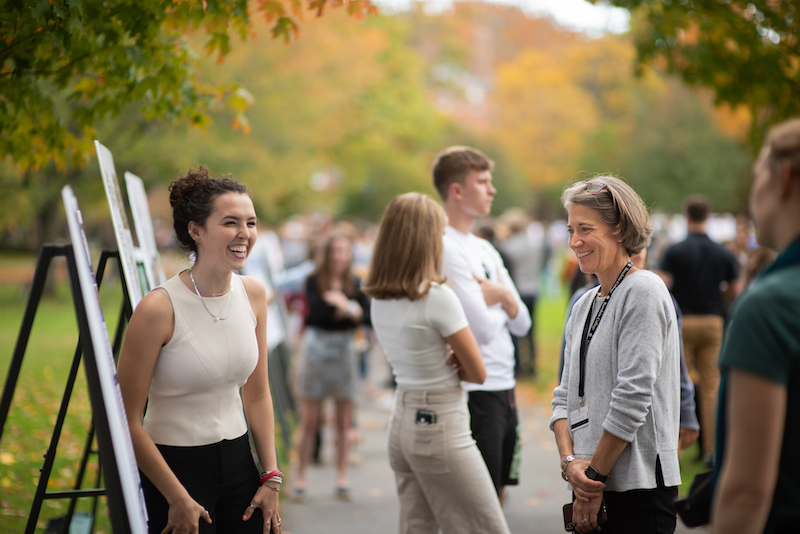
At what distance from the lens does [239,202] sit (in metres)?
2.98

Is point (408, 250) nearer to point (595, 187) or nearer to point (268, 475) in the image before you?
point (595, 187)

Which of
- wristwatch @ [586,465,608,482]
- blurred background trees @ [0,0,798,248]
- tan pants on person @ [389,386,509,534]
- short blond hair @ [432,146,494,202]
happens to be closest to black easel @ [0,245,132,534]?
tan pants on person @ [389,386,509,534]

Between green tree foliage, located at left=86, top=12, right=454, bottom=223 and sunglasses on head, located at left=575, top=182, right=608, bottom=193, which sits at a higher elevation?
green tree foliage, located at left=86, top=12, right=454, bottom=223

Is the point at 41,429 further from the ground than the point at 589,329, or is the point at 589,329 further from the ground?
the point at 589,329

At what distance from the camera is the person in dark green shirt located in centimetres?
176

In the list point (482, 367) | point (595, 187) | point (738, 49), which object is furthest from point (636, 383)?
point (738, 49)

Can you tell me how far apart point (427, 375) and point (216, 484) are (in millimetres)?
1166

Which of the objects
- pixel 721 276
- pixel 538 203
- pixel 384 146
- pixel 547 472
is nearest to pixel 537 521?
pixel 547 472

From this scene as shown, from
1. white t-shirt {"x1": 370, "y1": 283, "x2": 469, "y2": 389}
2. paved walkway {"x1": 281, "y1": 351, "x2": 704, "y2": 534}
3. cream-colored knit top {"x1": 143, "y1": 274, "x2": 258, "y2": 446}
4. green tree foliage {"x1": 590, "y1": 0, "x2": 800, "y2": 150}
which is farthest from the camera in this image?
green tree foliage {"x1": 590, "y1": 0, "x2": 800, "y2": 150}

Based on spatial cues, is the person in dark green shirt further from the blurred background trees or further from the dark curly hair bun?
the dark curly hair bun

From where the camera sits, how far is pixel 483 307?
3953 millimetres

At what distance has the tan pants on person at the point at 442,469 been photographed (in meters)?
3.47

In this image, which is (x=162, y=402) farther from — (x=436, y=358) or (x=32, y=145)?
(x=32, y=145)

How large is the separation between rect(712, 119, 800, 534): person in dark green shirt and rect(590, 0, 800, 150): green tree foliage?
5.61m
